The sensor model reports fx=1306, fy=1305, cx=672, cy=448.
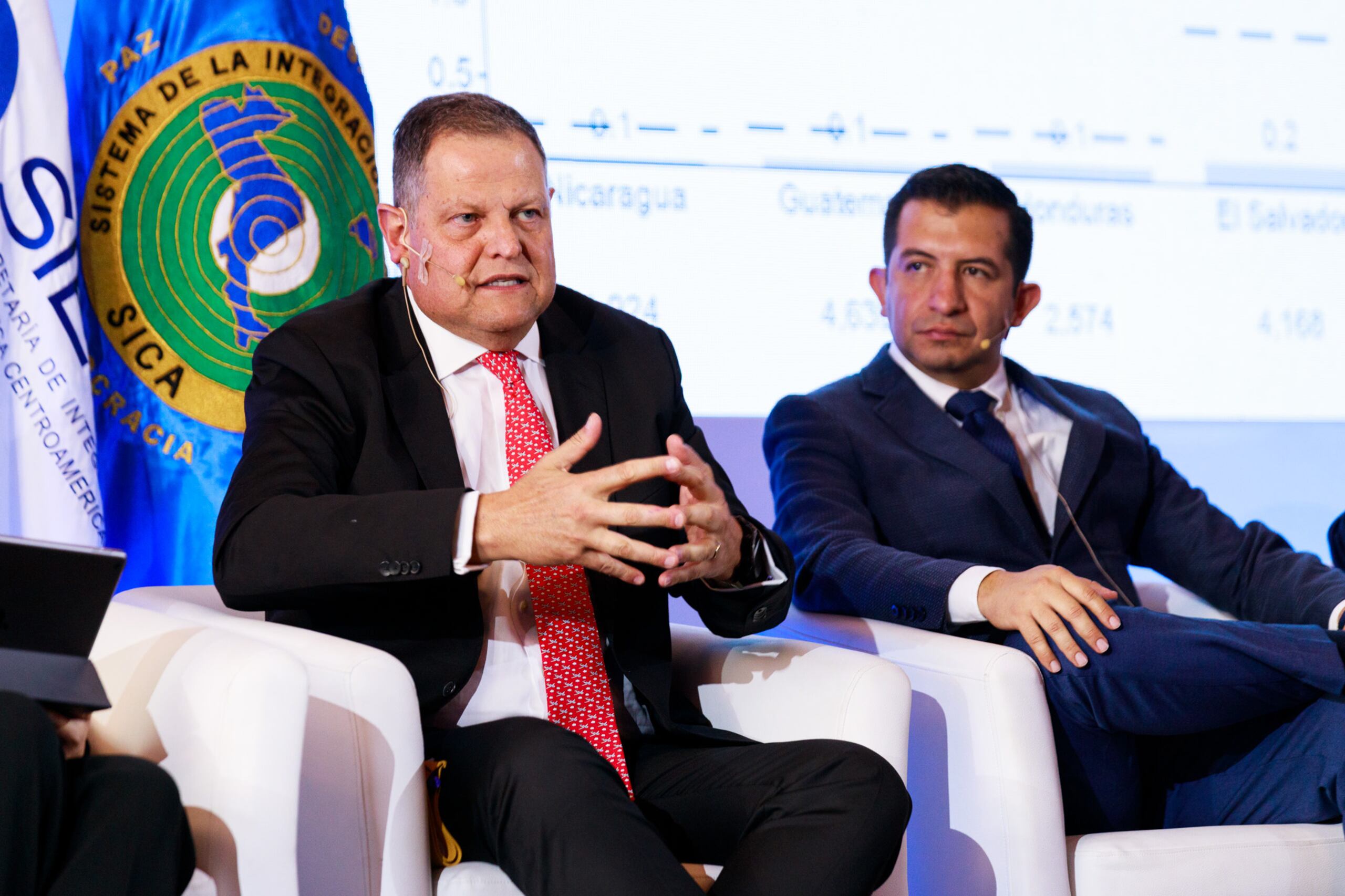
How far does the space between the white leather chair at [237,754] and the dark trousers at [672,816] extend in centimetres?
25

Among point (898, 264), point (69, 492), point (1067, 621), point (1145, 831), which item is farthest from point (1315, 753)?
point (69, 492)

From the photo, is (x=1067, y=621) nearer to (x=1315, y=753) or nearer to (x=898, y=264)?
(x=1315, y=753)

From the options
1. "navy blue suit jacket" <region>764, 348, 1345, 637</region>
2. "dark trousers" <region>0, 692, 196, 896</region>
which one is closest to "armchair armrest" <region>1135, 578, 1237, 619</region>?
"navy blue suit jacket" <region>764, 348, 1345, 637</region>

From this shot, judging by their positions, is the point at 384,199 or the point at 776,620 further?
the point at 384,199

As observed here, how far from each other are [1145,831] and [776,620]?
62 centimetres

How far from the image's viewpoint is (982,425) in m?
2.48

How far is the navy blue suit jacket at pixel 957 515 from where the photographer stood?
227 centimetres

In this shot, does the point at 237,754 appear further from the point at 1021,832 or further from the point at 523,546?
the point at 1021,832

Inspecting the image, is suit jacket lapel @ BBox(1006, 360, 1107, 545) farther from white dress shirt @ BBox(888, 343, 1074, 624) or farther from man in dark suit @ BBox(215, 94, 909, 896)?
man in dark suit @ BBox(215, 94, 909, 896)

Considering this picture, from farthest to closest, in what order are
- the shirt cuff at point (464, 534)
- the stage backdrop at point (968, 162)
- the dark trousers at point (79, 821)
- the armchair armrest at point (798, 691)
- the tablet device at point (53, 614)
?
the stage backdrop at point (968, 162), the armchair armrest at point (798, 691), the shirt cuff at point (464, 534), the tablet device at point (53, 614), the dark trousers at point (79, 821)

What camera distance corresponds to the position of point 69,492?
2305mm

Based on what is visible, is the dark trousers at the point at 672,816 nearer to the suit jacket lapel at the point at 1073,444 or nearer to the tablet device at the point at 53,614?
the tablet device at the point at 53,614

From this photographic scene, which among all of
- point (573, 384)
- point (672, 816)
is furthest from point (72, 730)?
point (573, 384)

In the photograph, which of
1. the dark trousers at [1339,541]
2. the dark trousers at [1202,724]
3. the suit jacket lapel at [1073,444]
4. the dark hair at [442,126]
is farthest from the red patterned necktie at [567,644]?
the dark trousers at [1339,541]
